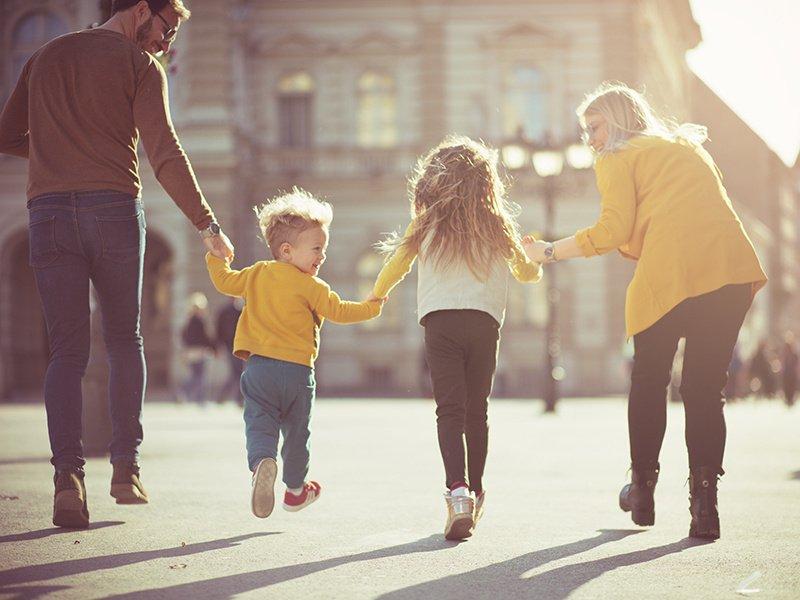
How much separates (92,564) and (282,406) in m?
1.41

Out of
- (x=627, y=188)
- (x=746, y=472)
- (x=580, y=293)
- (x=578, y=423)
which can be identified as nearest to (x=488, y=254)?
(x=627, y=188)

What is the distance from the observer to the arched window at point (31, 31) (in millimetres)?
31953

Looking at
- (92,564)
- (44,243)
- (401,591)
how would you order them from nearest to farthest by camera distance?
(401,591) → (92,564) → (44,243)

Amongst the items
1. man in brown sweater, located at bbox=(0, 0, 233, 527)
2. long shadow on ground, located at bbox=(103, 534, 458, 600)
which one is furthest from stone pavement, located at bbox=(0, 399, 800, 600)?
man in brown sweater, located at bbox=(0, 0, 233, 527)

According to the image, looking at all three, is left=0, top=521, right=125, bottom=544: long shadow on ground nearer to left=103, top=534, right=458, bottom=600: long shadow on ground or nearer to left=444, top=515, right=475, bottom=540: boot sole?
left=103, top=534, right=458, bottom=600: long shadow on ground

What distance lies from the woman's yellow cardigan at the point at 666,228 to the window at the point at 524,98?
27.2 m

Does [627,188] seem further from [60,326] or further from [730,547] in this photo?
[60,326]

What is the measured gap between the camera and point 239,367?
22094 millimetres

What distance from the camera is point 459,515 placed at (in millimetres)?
5934

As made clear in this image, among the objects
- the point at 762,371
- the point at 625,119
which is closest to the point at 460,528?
the point at 625,119

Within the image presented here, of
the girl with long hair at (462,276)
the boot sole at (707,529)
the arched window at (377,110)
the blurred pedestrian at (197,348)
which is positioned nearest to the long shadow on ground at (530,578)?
the boot sole at (707,529)

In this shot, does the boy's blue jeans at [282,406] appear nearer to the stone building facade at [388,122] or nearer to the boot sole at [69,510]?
the boot sole at [69,510]

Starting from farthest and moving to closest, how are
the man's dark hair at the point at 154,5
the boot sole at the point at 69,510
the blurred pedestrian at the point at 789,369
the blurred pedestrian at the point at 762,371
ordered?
the blurred pedestrian at the point at 762,371
the blurred pedestrian at the point at 789,369
the man's dark hair at the point at 154,5
the boot sole at the point at 69,510

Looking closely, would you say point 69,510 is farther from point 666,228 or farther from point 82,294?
point 666,228
